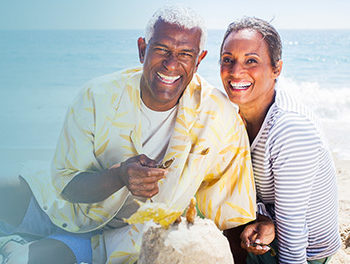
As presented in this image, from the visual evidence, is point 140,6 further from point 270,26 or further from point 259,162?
point 259,162

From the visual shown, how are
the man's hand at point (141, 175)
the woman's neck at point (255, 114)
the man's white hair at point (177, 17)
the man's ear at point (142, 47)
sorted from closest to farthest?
the man's hand at point (141, 175) < the man's white hair at point (177, 17) < the man's ear at point (142, 47) < the woman's neck at point (255, 114)

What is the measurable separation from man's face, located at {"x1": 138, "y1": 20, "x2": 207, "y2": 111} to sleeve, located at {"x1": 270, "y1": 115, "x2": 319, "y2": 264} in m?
0.59

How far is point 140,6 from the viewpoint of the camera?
3.25 metres

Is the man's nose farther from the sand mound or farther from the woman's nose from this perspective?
the sand mound

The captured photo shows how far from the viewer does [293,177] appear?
2158 millimetres

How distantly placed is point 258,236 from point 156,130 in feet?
2.84

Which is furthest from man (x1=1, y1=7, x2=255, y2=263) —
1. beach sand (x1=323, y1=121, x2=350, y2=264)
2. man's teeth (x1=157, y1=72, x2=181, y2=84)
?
beach sand (x1=323, y1=121, x2=350, y2=264)

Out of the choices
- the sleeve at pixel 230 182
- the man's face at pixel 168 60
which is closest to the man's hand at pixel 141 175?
the man's face at pixel 168 60

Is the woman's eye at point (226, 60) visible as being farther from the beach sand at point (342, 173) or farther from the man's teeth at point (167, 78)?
the beach sand at point (342, 173)

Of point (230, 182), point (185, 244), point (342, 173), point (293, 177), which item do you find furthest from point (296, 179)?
point (342, 173)

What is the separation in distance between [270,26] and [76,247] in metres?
1.67

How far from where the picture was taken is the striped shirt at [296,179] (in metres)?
2.12

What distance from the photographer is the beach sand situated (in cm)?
304

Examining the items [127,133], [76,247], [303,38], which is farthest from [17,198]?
[303,38]
